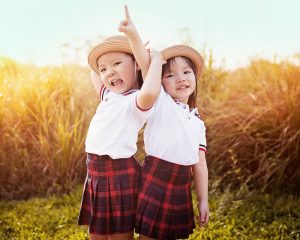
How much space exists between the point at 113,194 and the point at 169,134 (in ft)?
1.28

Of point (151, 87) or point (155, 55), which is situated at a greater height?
point (155, 55)

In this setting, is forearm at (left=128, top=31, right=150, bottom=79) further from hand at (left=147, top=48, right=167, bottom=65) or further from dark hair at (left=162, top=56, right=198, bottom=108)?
dark hair at (left=162, top=56, right=198, bottom=108)

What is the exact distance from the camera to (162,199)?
241cm

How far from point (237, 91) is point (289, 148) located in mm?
1059

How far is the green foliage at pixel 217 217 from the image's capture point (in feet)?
12.9

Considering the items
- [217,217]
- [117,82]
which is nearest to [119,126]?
[117,82]

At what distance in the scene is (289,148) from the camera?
4625mm

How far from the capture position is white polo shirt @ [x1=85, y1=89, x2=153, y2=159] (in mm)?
2361

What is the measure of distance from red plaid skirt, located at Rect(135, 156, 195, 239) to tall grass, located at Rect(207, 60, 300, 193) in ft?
6.69

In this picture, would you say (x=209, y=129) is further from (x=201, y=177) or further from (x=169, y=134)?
(x=169, y=134)

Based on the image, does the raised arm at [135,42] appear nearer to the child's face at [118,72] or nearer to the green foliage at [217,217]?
the child's face at [118,72]

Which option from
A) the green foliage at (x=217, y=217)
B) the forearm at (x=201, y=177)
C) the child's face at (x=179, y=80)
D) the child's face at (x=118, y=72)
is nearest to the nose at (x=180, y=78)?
the child's face at (x=179, y=80)

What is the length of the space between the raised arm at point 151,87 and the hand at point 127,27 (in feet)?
0.57

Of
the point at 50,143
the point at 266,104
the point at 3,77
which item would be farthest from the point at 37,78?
the point at 266,104
